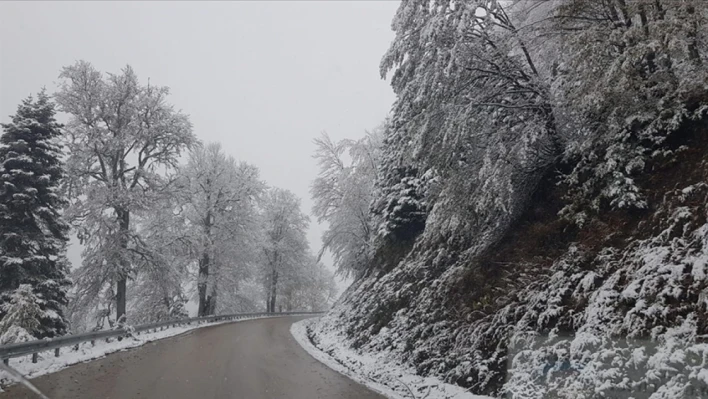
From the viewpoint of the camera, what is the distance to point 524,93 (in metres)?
10.0

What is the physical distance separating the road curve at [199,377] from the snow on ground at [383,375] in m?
0.41

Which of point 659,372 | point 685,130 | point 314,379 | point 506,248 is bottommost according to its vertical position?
point 314,379

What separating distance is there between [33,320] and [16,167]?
582 cm

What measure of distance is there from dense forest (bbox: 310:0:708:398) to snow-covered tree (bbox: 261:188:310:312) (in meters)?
28.9

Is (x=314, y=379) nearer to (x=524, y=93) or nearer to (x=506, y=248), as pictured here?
(x=506, y=248)

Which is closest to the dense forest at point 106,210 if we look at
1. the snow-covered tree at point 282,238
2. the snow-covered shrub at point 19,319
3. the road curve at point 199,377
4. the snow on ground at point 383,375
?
the snow-covered shrub at point 19,319

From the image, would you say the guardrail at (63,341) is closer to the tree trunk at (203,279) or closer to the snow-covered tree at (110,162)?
the snow-covered tree at (110,162)

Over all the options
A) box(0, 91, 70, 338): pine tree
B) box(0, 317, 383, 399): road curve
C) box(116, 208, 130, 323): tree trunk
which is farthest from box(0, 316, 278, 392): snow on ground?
box(116, 208, 130, 323): tree trunk

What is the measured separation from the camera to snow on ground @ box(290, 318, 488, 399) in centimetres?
815

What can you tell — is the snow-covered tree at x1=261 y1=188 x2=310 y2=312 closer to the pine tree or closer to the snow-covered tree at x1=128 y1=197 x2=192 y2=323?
the snow-covered tree at x1=128 y1=197 x2=192 y2=323

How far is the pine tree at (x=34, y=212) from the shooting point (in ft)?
44.8

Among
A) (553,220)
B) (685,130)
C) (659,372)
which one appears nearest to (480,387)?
(659,372)

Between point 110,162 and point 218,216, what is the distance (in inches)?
416

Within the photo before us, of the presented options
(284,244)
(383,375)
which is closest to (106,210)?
(383,375)
